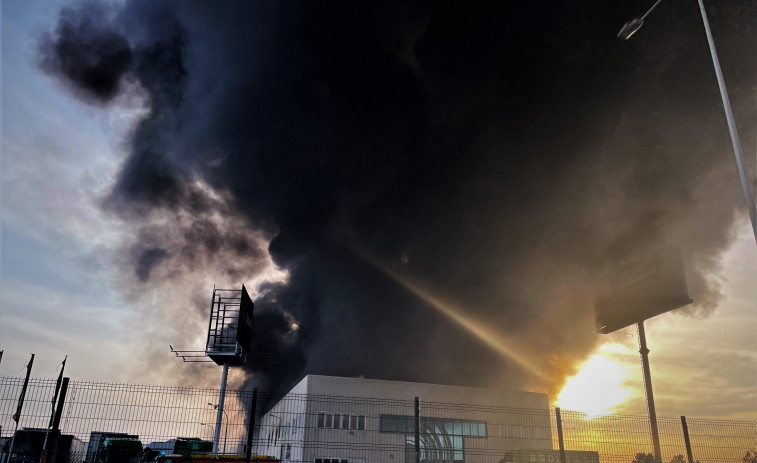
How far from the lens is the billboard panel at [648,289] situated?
2874 cm

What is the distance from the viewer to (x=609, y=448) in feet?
56.3

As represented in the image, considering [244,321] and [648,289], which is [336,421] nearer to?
Result: [244,321]

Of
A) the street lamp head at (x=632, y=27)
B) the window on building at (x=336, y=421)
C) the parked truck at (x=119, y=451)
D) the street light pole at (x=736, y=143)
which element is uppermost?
the street lamp head at (x=632, y=27)

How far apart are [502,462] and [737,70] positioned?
31008 mm

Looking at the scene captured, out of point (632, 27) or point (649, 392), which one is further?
point (649, 392)

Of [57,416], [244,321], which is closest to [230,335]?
[244,321]

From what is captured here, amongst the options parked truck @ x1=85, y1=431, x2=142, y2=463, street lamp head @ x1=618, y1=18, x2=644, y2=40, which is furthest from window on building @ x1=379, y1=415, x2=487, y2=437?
street lamp head @ x1=618, y1=18, x2=644, y2=40

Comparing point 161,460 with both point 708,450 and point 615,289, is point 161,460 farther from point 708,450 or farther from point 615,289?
point 615,289

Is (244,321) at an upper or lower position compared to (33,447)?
upper

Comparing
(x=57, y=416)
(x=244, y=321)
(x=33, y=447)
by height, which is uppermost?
(x=244, y=321)

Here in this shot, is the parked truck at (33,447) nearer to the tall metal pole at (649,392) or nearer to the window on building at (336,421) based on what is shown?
the window on building at (336,421)

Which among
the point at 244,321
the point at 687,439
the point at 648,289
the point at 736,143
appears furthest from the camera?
the point at 244,321

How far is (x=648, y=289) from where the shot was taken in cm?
2973

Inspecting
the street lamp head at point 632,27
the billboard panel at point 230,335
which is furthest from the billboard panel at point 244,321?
the street lamp head at point 632,27
